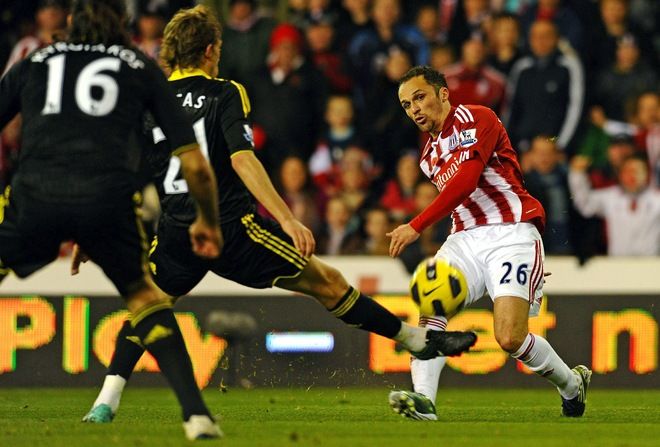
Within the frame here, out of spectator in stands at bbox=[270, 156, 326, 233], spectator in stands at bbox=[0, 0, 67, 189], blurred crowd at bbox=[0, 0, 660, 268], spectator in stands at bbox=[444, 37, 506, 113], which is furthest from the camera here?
spectator in stands at bbox=[0, 0, 67, 189]

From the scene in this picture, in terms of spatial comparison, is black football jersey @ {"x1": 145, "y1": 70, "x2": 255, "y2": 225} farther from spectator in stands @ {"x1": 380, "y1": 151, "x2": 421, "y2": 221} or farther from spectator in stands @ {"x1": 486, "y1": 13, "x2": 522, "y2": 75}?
spectator in stands @ {"x1": 486, "y1": 13, "x2": 522, "y2": 75}

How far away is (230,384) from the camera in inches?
464

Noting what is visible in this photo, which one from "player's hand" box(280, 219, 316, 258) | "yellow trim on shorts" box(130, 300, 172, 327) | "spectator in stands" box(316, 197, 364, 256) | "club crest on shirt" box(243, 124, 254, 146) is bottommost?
"spectator in stands" box(316, 197, 364, 256)

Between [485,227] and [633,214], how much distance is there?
4830mm

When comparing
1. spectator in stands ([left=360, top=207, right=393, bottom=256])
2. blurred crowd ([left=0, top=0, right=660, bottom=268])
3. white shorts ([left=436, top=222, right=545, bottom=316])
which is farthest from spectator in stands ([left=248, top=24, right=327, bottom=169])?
white shorts ([left=436, top=222, right=545, bottom=316])

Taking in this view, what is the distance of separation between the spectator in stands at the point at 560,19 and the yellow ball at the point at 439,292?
259 inches

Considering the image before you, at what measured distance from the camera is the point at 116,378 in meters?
7.59

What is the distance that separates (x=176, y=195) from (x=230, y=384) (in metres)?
4.20

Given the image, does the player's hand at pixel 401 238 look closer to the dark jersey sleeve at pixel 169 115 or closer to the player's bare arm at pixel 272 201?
the player's bare arm at pixel 272 201

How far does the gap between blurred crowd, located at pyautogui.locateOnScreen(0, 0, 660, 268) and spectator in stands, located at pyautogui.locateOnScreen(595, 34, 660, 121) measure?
1cm

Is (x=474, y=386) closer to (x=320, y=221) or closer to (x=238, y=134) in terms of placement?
(x=320, y=221)

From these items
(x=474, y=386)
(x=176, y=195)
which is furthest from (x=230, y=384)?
(x=176, y=195)

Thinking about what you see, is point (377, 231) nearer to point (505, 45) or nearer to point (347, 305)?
point (505, 45)

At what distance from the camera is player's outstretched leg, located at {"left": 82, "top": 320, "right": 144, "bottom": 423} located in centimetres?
751
